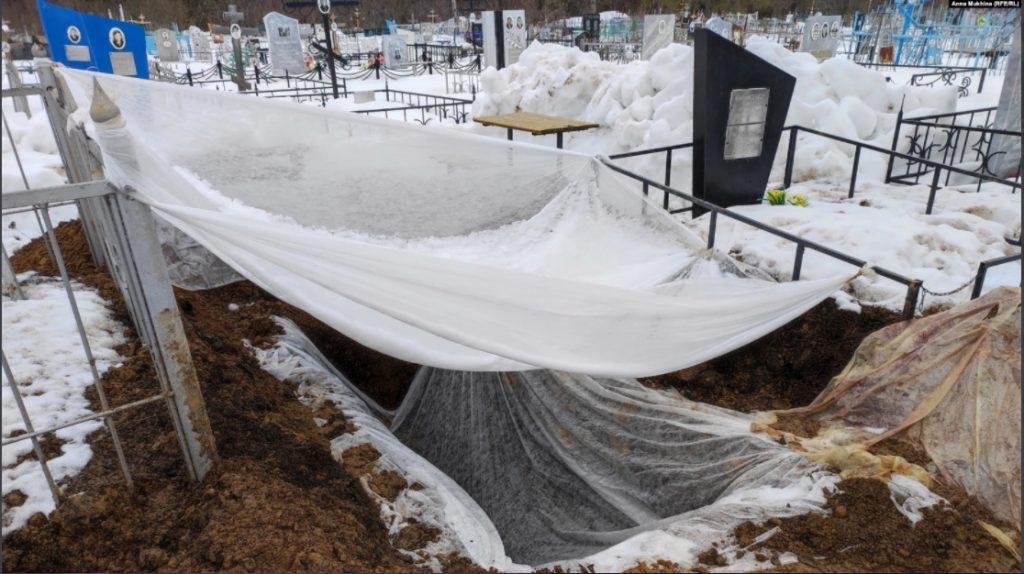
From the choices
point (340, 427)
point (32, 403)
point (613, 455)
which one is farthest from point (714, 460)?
point (32, 403)

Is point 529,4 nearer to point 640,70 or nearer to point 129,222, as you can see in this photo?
point 640,70

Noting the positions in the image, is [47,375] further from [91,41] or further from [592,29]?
[592,29]

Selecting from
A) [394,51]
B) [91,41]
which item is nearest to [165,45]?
[394,51]

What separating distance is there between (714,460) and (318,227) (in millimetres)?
2918

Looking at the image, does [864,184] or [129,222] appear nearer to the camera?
[129,222]

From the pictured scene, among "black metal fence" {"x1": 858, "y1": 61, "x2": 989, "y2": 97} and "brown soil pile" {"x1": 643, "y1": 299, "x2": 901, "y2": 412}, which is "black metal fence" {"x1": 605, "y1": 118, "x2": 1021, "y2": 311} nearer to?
"brown soil pile" {"x1": 643, "y1": 299, "x2": 901, "y2": 412}

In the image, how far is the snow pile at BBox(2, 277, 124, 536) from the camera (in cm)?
263

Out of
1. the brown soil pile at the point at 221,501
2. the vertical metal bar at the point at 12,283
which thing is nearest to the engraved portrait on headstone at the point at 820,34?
Answer: the brown soil pile at the point at 221,501

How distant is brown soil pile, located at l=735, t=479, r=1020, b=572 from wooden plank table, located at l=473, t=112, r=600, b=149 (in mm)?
4348

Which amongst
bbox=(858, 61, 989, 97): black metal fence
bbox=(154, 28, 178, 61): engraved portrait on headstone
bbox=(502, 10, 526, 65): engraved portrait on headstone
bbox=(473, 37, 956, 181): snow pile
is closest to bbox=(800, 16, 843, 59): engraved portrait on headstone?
bbox=(858, 61, 989, 97): black metal fence

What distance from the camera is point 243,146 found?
4.32 meters

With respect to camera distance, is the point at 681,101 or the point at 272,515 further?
the point at 681,101

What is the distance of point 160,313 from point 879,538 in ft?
10.1

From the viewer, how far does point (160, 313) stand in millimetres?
2518
